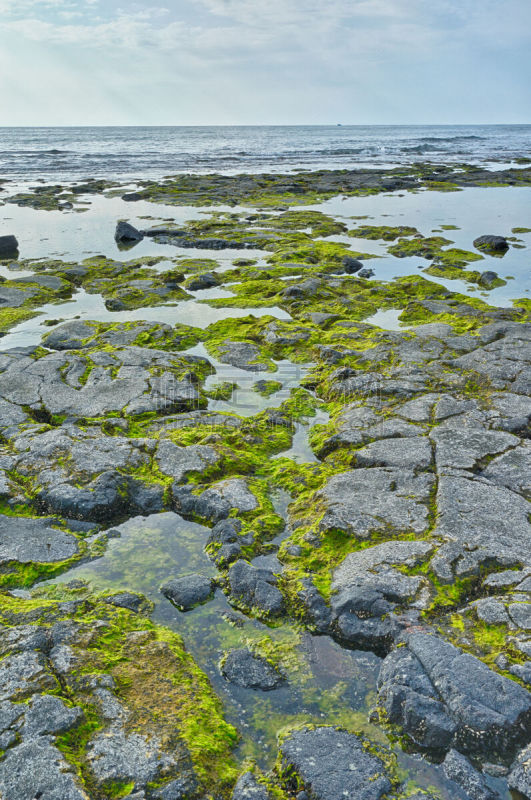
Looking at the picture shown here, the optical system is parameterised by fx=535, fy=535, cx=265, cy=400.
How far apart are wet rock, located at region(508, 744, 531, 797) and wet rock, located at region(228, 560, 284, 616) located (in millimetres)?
1861

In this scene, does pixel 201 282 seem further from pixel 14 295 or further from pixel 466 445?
pixel 466 445

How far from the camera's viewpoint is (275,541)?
5180 millimetres

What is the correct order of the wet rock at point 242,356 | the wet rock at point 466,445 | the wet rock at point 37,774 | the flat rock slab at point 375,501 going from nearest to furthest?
the wet rock at point 37,774, the flat rock slab at point 375,501, the wet rock at point 466,445, the wet rock at point 242,356

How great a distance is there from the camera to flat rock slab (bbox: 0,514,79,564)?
485 cm

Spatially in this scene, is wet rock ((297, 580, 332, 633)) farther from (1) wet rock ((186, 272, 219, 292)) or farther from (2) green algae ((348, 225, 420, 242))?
(2) green algae ((348, 225, 420, 242))

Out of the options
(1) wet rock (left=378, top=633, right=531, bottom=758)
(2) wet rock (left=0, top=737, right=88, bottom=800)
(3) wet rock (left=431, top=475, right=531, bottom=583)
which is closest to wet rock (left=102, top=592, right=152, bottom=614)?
(2) wet rock (left=0, top=737, right=88, bottom=800)

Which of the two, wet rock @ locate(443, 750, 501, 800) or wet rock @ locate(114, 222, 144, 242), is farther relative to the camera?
wet rock @ locate(114, 222, 144, 242)

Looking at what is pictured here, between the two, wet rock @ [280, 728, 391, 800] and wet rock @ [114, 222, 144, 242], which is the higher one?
wet rock @ [114, 222, 144, 242]

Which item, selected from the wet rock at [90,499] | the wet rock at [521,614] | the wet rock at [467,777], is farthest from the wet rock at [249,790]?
the wet rock at [90,499]

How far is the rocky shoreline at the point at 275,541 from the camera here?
3.13m

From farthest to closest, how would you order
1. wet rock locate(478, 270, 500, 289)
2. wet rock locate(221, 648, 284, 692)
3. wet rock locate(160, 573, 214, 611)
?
wet rock locate(478, 270, 500, 289) → wet rock locate(160, 573, 214, 611) → wet rock locate(221, 648, 284, 692)

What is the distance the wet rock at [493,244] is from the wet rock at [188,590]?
1603 cm

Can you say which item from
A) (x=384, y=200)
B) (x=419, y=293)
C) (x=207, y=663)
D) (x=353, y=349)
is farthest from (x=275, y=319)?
(x=384, y=200)

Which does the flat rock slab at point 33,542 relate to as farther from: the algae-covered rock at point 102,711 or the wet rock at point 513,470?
the wet rock at point 513,470
